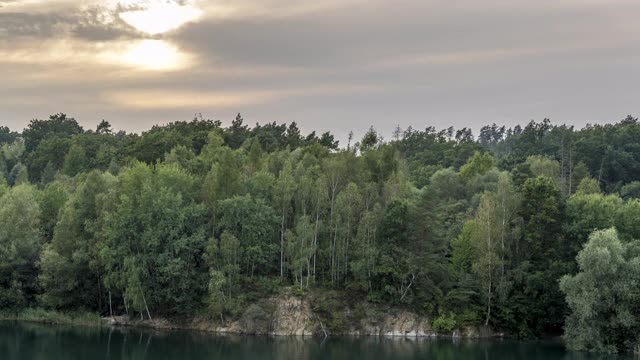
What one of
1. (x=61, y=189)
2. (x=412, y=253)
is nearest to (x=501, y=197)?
(x=412, y=253)

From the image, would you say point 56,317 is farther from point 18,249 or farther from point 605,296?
point 605,296

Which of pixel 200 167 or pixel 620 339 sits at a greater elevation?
pixel 200 167

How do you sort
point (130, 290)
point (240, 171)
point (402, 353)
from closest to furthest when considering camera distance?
point (402, 353) → point (130, 290) → point (240, 171)

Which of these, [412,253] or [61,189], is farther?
[61,189]

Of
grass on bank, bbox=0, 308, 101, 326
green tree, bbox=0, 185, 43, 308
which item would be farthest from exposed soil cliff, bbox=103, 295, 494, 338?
green tree, bbox=0, 185, 43, 308

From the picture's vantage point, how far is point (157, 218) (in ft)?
217

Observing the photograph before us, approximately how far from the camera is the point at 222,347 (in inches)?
2224

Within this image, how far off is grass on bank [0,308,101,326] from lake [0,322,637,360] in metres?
1.62

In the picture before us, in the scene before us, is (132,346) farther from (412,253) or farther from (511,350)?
(511,350)

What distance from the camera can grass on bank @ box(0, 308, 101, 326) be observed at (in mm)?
66812

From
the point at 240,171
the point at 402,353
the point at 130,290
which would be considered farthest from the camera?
the point at 240,171

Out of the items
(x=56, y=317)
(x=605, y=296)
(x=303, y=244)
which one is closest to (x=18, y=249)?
(x=56, y=317)

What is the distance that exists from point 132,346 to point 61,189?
91.0 ft

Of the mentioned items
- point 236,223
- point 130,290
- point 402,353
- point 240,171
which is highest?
point 240,171
